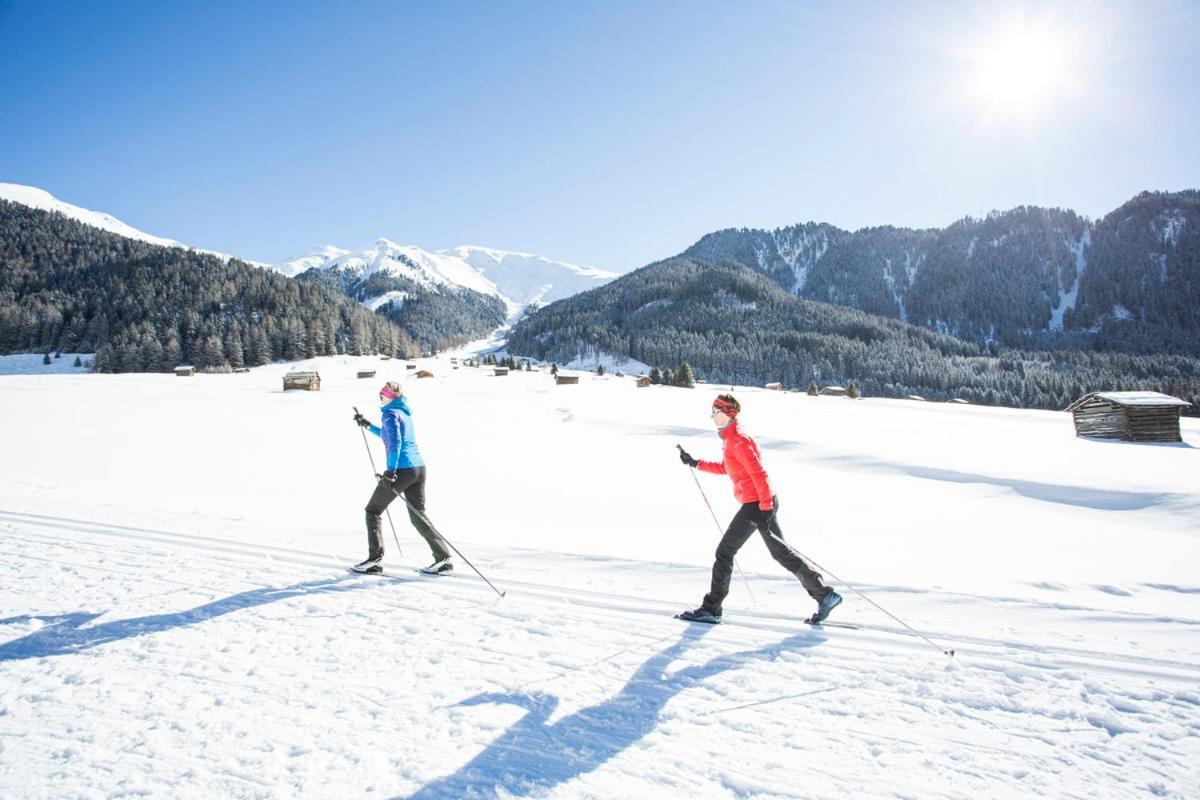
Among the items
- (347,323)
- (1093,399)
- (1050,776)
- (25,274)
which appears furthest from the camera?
(25,274)

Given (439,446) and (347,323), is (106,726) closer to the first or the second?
(439,446)

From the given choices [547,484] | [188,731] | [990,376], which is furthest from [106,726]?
[990,376]

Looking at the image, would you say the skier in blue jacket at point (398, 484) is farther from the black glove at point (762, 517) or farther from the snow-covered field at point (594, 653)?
the black glove at point (762, 517)

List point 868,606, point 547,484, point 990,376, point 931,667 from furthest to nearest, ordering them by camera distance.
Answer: point 990,376 < point 547,484 < point 868,606 < point 931,667

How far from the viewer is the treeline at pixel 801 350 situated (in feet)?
397

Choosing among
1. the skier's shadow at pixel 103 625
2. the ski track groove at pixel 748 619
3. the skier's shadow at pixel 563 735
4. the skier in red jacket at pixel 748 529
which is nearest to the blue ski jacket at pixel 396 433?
the ski track groove at pixel 748 619

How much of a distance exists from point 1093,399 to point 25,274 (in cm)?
17849

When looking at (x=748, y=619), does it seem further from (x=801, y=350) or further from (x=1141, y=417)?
(x=801, y=350)

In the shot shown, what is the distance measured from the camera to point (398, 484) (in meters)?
6.59

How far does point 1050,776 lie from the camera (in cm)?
321

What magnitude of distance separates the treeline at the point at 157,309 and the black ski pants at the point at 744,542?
8559cm

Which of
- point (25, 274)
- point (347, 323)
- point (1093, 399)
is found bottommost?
point (1093, 399)

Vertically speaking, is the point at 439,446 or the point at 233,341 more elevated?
the point at 233,341

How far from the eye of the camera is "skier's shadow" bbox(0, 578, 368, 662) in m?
4.69
